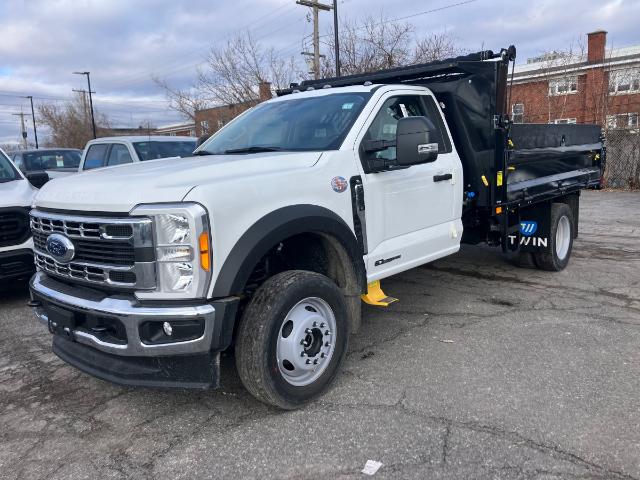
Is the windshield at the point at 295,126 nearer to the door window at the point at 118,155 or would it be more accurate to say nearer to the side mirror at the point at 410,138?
the side mirror at the point at 410,138

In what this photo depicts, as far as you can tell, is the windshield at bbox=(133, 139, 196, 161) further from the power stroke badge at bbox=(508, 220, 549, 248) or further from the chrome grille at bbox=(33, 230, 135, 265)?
the chrome grille at bbox=(33, 230, 135, 265)

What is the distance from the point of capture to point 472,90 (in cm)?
526

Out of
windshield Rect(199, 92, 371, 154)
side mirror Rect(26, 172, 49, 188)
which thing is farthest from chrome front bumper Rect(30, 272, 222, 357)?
side mirror Rect(26, 172, 49, 188)

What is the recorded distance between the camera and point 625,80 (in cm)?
2345

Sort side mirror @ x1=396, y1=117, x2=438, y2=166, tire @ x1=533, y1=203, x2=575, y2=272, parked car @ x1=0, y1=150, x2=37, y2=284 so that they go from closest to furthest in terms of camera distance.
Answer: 1. side mirror @ x1=396, y1=117, x2=438, y2=166
2. parked car @ x1=0, y1=150, x2=37, y2=284
3. tire @ x1=533, y1=203, x2=575, y2=272

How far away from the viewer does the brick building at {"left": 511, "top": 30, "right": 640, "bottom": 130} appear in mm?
21344

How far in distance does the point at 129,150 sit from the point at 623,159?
15555 millimetres

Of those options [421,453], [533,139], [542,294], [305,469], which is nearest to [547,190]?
[533,139]

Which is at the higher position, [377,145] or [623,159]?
[377,145]

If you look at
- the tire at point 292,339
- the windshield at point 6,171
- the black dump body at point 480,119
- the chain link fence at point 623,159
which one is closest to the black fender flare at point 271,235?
the tire at point 292,339

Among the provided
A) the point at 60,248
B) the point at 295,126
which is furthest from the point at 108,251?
the point at 295,126

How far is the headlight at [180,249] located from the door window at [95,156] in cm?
758

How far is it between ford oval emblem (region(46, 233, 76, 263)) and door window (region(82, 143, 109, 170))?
271 inches

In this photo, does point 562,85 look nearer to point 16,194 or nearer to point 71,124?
point 16,194
